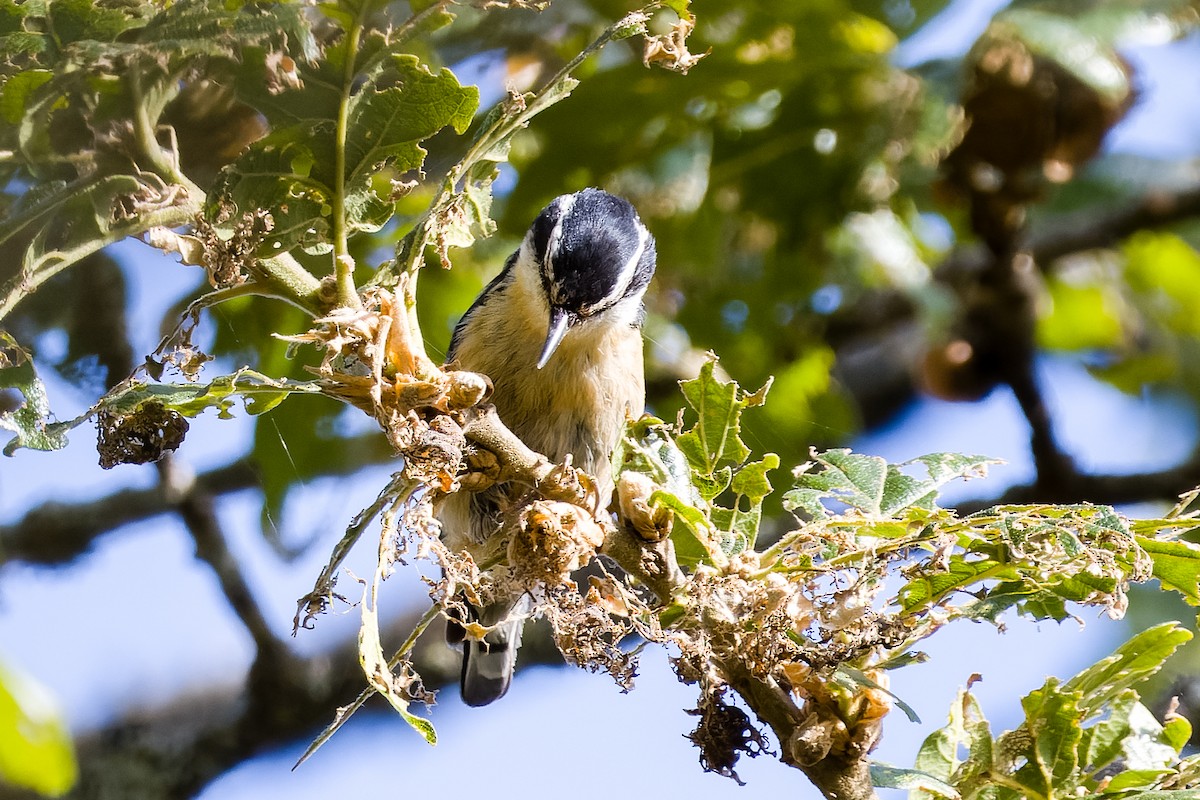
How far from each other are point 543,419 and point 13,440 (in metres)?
1.57

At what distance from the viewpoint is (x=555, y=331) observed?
8.36 ft

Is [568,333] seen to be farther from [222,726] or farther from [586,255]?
[222,726]

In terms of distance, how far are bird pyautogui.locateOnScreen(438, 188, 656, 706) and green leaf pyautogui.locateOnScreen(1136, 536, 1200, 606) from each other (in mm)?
1381

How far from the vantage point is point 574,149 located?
324 centimetres

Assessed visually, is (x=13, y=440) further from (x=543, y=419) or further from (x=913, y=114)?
(x=913, y=114)

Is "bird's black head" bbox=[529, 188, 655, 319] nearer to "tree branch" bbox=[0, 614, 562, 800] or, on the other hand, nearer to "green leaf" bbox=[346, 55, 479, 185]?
"green leaf" bbox=[346, 55, 479, 185]

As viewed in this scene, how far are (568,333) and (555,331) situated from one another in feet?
0.84

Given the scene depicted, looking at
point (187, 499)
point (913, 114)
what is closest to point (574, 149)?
point (913, 114)

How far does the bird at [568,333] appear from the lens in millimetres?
2748

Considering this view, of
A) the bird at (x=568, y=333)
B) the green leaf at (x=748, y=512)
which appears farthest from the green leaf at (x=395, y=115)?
the bird at (x=568, y=333)

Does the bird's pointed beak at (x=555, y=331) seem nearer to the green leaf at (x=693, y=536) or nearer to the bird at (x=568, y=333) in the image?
the bird at (x=568, y=333)

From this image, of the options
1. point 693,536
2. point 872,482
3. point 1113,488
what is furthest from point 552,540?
point 1113,488

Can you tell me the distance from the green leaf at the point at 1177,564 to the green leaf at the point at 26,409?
1.22 metres

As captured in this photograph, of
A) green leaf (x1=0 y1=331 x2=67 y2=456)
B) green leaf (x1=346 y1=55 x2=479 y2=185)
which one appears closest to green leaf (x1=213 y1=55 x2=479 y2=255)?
green leaf (x1=346 y1=55 x2=479 y2=185)
